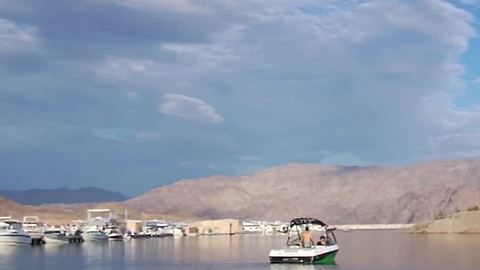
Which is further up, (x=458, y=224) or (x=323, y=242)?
(x=458, y=224)

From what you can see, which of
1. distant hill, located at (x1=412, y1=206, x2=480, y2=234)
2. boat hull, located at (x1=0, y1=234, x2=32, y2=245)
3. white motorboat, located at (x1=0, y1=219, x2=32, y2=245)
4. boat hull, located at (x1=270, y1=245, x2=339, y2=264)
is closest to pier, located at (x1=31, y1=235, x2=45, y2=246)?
white motorboat, located at (x1=0, y1=219, x2=32, y2=245)

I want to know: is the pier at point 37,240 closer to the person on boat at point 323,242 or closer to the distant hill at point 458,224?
the person on boat at point 323,242

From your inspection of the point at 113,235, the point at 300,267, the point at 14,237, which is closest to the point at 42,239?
the point at 14,237

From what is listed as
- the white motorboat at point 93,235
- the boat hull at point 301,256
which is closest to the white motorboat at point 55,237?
the white motorboat at point 93,235

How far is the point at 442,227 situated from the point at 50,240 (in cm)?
9125

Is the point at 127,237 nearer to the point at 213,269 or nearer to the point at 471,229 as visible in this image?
the point at 471,229

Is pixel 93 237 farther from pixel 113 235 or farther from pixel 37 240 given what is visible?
pixel 37 240

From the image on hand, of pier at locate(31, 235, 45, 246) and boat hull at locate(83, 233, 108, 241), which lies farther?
boat hull at locate(83, 233, 108, 241)

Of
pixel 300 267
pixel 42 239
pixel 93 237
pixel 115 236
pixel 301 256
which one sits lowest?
pixel 300 267

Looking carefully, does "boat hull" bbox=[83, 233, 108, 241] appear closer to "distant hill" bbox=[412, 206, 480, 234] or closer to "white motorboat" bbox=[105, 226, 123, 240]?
"white motorboat" bbox=[105, 226, 123, 240]

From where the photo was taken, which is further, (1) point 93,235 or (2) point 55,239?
(1) point 93,235

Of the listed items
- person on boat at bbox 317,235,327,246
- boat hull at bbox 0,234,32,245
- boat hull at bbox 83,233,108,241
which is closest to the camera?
person on boat at bbox 317,235,327,246

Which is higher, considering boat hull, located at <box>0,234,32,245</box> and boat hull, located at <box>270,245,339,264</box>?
boat hull, located at <box>0,234,32,245</box>

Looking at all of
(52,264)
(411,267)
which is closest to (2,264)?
(52,264)
